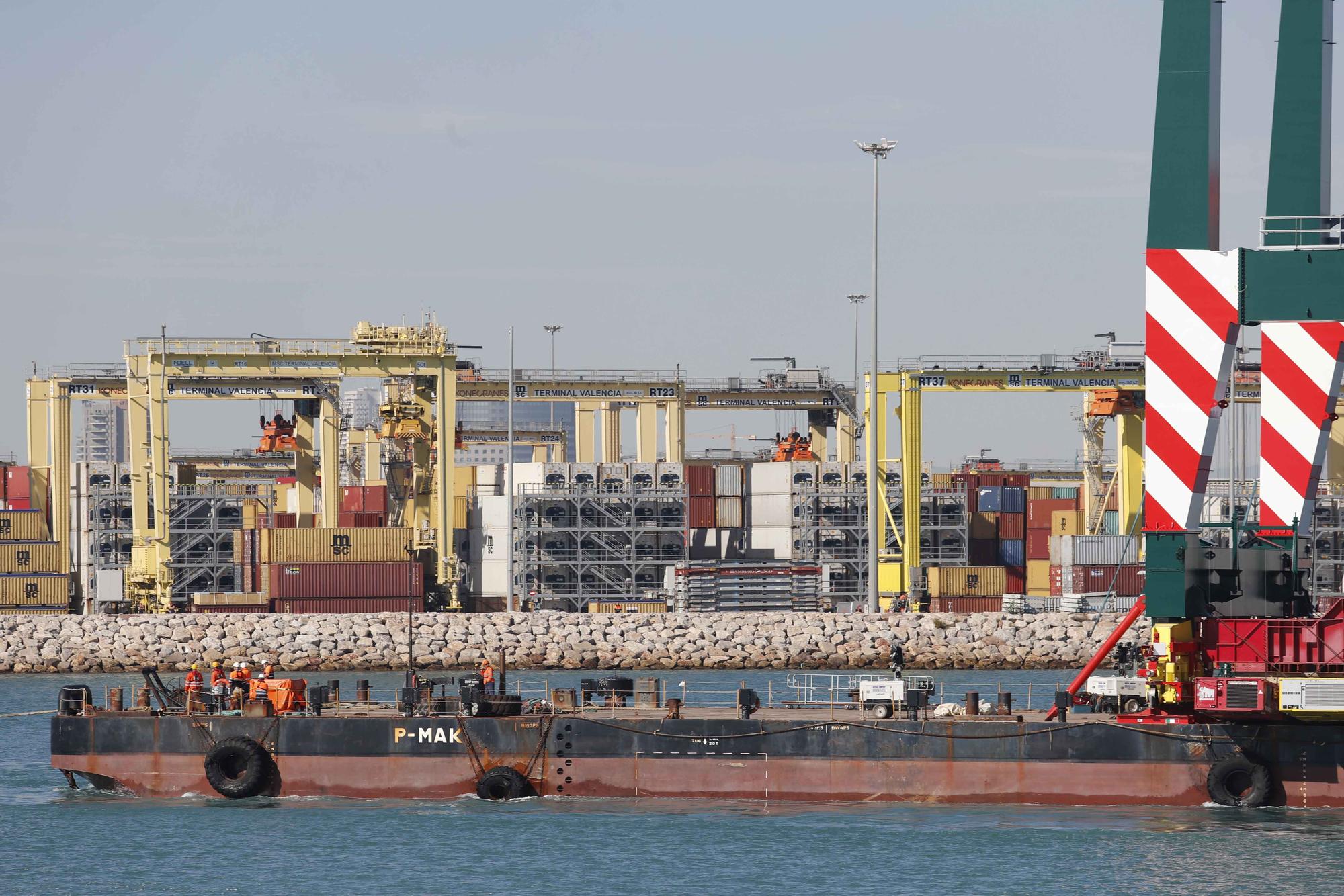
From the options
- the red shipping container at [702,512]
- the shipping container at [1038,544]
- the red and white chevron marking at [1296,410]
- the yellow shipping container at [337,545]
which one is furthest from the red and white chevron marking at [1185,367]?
the shipping container at [1038,544]

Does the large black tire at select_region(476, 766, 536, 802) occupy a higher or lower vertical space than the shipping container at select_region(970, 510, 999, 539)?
lower

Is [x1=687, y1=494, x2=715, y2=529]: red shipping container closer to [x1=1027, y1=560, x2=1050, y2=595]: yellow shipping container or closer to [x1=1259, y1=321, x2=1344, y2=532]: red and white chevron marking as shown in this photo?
[x1=1027, y1=560, x2=1050, y2=595]: yellow shipping container

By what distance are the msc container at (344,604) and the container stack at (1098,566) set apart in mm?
27850

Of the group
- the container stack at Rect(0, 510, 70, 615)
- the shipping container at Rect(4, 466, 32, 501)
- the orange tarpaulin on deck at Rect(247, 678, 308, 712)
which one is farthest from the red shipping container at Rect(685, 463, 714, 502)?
the orange tarpaulin on deck at Rect(247, 678, 308, 712)

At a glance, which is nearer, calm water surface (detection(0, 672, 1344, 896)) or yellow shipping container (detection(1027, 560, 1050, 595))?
calm water surface (detection(0, 672, 1344, 896))

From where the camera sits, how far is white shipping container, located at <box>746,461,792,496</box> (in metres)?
91.1

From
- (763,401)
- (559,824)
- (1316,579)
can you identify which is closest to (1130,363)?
(1316,579)

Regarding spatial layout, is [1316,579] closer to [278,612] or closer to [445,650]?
[445,650]

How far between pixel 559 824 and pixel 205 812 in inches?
279

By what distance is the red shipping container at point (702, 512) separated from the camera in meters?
91.8

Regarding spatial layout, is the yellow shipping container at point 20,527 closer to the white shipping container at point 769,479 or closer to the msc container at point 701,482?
the msc container at point 701,482

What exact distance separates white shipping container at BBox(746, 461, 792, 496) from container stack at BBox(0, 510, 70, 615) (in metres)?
32.4

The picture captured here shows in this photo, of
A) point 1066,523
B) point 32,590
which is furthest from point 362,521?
point 1066,523

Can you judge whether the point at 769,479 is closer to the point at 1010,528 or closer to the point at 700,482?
the point at 700,482
